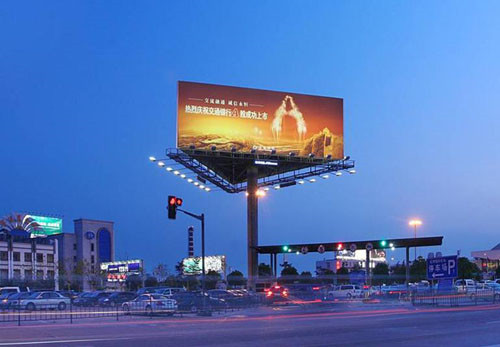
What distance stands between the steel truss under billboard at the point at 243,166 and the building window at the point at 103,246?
72481 millimetres

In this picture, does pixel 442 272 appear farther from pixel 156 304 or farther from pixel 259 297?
pixel 156 304

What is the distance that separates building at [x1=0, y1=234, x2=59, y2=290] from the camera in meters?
108

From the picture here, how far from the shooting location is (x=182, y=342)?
1944 centimetres

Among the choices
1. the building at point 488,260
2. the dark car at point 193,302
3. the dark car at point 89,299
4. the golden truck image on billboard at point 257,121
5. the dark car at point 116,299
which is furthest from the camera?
the building at point 488,260

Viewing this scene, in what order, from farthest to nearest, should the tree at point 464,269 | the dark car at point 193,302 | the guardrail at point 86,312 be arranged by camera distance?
the tree at point 464,269, the dark car at point 193,302, the guardrail at point 86,312

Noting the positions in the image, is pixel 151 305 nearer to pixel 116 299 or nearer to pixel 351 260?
pixel 116 299

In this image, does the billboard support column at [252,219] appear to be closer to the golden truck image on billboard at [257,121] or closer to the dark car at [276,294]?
the golden truck image on billboard at [257,121]

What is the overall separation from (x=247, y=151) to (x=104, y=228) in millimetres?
83048

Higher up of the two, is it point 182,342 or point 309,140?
point 309,140

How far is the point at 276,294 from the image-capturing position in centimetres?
4722

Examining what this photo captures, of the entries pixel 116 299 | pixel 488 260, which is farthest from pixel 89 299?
pixel 488 260

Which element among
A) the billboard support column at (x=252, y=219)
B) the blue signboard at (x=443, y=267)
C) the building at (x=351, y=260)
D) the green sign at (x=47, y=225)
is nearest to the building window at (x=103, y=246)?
the green sign at (x=47, y=225)

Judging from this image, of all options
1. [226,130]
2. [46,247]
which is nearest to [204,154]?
[226,130]

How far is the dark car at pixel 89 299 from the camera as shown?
4539 cm
